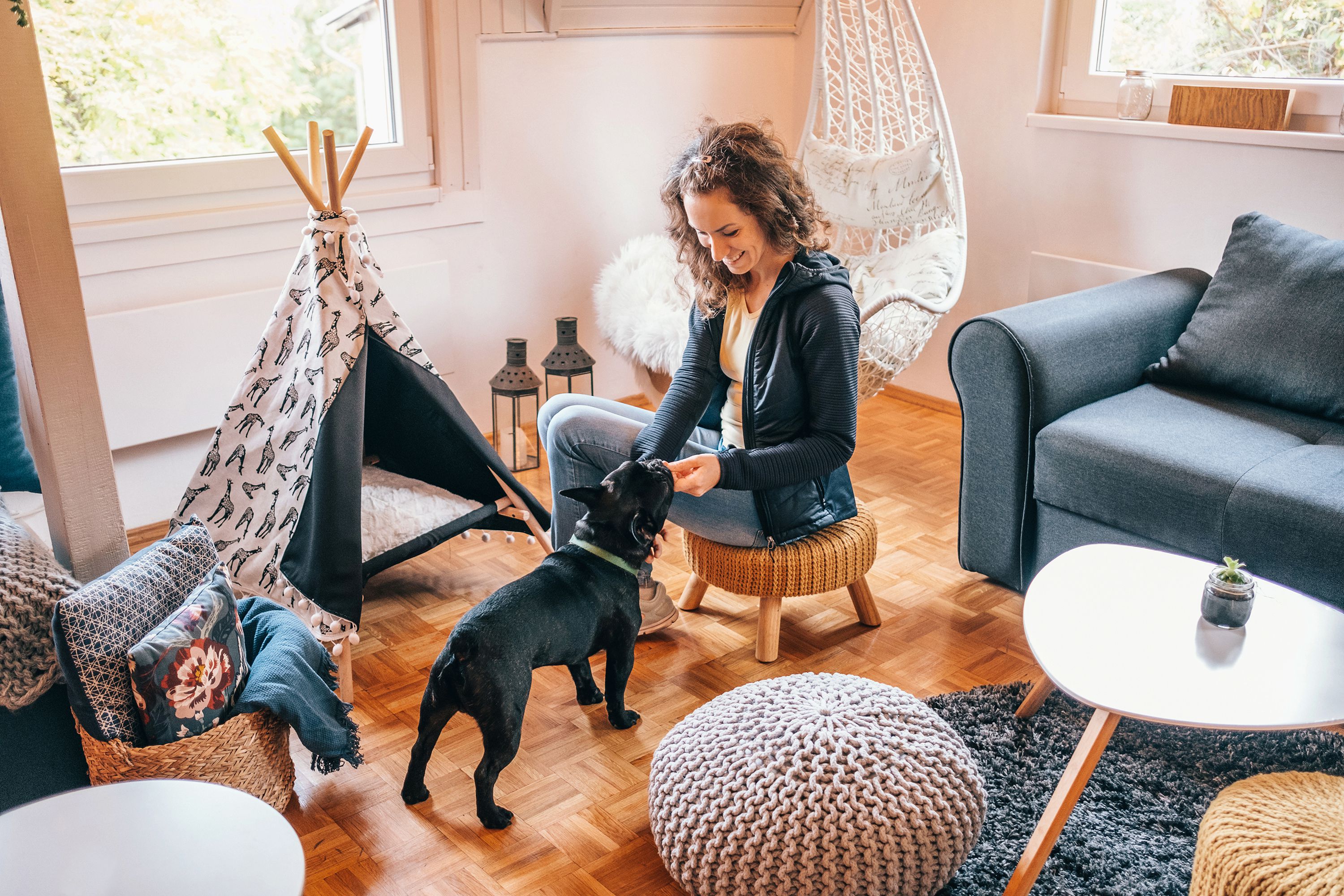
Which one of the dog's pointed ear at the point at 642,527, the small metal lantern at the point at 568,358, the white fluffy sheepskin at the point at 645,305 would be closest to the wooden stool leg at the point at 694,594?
the dog's pointed ear at the point at 642,527

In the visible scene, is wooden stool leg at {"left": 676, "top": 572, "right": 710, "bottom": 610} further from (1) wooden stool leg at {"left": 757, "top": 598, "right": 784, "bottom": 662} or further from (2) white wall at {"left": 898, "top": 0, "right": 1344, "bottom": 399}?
(2) white wall at {"left": 898, "top": 0, "right": 1344, "bottom": 399}

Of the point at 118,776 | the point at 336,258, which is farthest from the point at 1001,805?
the point at 336,258

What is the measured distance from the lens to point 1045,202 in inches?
123

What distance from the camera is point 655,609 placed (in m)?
2.17

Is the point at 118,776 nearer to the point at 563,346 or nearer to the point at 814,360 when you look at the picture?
the point at 814,360

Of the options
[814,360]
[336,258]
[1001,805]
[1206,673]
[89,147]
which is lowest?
[1001,805]

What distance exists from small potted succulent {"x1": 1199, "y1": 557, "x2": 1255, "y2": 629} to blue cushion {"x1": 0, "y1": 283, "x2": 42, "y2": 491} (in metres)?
2.02

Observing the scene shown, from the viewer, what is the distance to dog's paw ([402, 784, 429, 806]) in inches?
66.1

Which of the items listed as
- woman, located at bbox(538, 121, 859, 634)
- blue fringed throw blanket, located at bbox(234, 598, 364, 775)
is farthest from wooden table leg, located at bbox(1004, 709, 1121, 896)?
blue fringed throw blanket, located at bbox(234, 598, 364, 775)

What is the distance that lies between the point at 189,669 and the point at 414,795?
16.3 inches

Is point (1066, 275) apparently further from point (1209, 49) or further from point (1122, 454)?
point (1122, 454)

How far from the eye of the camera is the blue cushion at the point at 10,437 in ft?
Answer: 6.65

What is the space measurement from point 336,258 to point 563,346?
39.3 inches

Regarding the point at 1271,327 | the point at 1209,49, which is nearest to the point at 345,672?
the point at 1271,327
